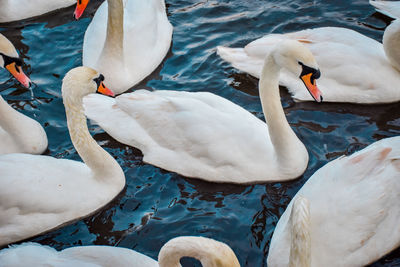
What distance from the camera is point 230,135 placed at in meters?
6.47

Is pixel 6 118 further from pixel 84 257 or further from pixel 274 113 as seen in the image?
pixel 274 113

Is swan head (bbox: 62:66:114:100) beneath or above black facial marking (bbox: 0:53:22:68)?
above

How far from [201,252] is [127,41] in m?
4.76

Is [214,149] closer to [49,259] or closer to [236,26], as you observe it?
[49,259]

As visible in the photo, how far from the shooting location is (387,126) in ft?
24.4

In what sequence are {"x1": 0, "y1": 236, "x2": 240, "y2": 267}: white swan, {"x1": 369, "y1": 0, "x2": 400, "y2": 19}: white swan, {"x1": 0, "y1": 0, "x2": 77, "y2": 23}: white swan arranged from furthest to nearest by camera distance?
{"x1": 0, "y1": 0, "x2": 77, "y2": 23}: white swan → {"x1": 369, "y1": 0, "x2": 400, "y2": 19}: white swan → {"x1": 0, "y1": 236, "x2": 240, "y2": 267}: white swan

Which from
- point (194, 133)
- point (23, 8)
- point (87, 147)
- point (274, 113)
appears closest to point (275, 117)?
point (274, 113)

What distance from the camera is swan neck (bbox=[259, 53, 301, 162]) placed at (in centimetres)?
641

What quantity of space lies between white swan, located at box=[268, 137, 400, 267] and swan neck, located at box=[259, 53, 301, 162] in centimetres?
80

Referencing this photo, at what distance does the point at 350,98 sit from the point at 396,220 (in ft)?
8.03

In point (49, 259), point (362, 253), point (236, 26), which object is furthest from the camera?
point (236, 26)

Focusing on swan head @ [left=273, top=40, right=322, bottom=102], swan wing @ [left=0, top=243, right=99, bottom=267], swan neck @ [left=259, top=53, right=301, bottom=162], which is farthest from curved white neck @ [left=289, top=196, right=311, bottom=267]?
swan head @ [left=273, top=40, right=322, bottom=102]

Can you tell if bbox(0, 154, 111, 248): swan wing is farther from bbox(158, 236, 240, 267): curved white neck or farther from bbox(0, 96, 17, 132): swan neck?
bbox(158, 236, 240, 267): curved white neck

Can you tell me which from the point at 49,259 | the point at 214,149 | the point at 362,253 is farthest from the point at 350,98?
the point at 49,259
